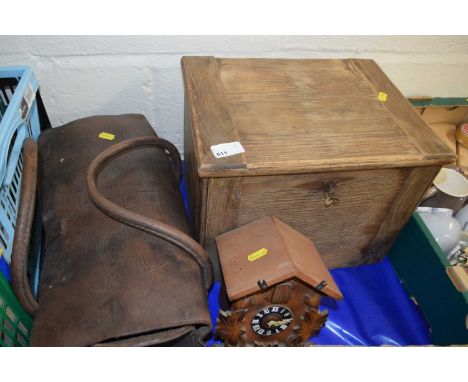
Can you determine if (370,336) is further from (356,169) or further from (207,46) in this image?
(207,46)

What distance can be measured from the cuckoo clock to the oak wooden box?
0.06 metres

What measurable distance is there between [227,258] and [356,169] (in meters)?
0.36

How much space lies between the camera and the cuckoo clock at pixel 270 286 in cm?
80

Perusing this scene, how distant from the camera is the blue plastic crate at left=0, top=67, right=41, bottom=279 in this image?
84 centimetres

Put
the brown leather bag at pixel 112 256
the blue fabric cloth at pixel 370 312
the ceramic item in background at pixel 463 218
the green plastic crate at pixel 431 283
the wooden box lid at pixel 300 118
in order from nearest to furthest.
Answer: the brown leather bag at pixel 112 256 → the wooden box lid at pixel 300 118 → the green plastic crate at pixel 431 283 → the blue fabric cloth at pixel 370 312 → the ceramic item in background at pixel 463 218

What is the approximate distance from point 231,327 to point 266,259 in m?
0.20

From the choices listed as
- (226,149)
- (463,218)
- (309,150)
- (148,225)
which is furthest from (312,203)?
(463,218)

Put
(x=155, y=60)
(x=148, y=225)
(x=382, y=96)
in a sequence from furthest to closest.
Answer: (x=155, y=60), (x=382, y=96), (x=148, y=225)

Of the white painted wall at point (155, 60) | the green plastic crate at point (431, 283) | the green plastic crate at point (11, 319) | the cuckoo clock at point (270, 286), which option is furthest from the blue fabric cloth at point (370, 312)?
the white painted wall at point (155, 60)

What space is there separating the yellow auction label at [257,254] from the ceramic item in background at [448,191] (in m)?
0.60

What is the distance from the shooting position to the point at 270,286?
2.62 feet

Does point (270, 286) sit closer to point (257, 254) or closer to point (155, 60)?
point (257, 254)

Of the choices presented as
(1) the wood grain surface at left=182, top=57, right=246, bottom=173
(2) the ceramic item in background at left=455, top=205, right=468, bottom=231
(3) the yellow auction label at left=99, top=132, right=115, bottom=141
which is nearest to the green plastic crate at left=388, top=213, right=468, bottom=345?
(2) the ceramic item in background at left=455, top=205, right=468, bottom=231

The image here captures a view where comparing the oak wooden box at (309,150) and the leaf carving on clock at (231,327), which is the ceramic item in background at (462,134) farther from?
the leaf carving on clock at (231,327)
